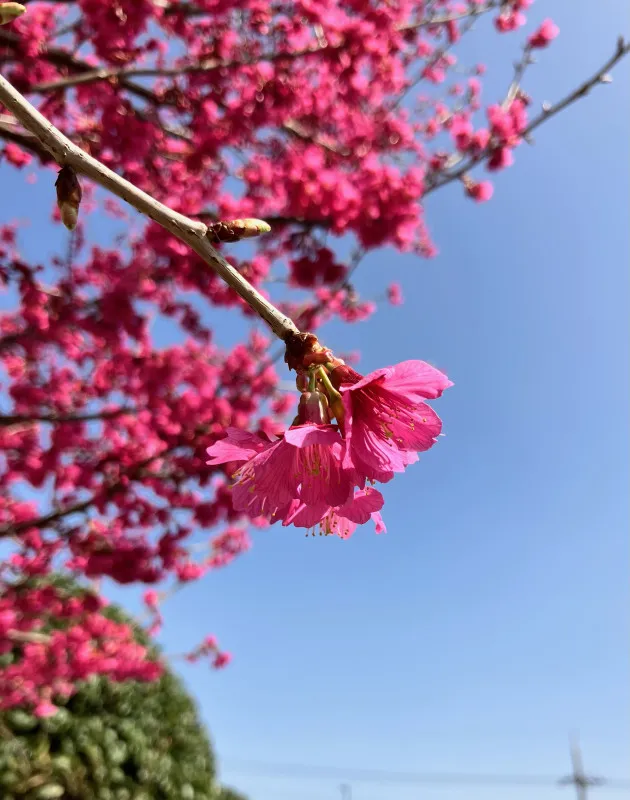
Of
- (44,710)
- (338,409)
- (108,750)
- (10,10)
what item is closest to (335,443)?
(338,409)

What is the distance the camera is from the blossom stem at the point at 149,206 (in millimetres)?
863

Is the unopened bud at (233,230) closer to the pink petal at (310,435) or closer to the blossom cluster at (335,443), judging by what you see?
the blossom cluster at (335,443)

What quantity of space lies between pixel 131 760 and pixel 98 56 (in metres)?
6.63

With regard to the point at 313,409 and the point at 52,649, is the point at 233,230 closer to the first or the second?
the point at 313,409

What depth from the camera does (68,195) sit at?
996 mm

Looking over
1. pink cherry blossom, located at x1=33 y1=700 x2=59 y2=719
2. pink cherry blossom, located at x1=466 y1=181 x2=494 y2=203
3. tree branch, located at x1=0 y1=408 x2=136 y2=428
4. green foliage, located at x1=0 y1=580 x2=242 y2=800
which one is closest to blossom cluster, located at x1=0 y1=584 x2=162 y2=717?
pink cherry blossom, located at x1=33 y1=700 x2=59 y2=719

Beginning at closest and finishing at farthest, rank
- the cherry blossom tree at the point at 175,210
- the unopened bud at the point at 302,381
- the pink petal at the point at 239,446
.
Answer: the unopened bud at the point at 302,381
the pink petal at the point at 239,446
the cherry blossom tree at the point at 175,210

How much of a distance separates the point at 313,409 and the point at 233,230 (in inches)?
12.1

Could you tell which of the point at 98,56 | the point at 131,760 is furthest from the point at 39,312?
the point at 131,760

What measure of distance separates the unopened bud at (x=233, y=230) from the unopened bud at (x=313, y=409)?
0.27 meters

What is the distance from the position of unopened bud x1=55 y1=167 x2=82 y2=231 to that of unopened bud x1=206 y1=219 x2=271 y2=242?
0.25 m

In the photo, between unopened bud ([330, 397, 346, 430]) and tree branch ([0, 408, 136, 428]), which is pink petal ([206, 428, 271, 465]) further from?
tree branch ([0, 408, 136, 428])

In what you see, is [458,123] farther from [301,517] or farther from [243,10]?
[301,517]

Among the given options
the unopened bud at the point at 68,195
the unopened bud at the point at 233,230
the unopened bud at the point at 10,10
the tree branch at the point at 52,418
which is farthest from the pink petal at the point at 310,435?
the tree branch at the point at 52,418
